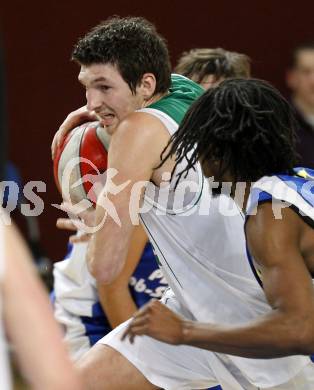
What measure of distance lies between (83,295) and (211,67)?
1.17 meters

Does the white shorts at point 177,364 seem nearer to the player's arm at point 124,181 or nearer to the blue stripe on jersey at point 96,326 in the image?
the player's arm at point 124,181

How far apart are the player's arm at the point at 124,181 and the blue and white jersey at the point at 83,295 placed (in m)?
0.85

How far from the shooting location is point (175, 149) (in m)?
3.39

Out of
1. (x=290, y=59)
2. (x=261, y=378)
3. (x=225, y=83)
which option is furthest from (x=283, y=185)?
(x=290, y=59)

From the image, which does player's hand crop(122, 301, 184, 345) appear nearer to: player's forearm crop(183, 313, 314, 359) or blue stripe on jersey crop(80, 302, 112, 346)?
player's forearm crop(183, 313, 314, 359)

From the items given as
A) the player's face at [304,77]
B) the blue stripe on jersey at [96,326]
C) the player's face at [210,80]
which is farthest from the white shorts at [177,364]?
the player's face at [304,77]

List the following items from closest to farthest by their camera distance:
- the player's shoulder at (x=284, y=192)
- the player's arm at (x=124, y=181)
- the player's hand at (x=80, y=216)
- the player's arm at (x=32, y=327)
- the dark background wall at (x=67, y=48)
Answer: the player's arm at (x=32, y=327), the player's shoulder at (x=284, y=192), the player's arm at (x=124, y=181), the player's hand at (x=80, y=216), the dark background wall at (x=67, y=48)

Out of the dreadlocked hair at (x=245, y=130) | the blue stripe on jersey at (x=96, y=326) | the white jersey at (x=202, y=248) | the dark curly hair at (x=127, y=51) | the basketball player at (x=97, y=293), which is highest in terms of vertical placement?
the dark curly hair at (x=127, y=51)

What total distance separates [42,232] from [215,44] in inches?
64.8

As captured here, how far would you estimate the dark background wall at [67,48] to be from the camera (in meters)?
7.05

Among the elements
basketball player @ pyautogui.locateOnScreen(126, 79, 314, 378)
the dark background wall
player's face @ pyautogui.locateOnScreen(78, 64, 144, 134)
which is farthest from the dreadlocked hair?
the dark background wall

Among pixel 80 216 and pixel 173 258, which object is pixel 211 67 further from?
pixel 173 258

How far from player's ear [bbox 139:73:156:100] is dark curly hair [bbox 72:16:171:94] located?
0.6 inches

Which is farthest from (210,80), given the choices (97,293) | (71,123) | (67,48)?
(67,48)
